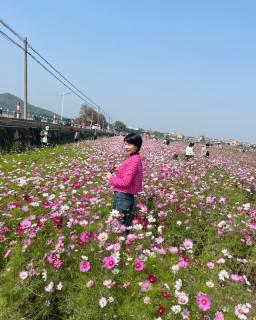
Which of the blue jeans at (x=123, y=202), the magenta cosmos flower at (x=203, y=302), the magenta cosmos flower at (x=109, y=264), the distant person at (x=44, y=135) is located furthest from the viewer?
the distant person at (x=44, y=135)

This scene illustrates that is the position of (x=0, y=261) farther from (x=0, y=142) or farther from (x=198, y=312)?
(x=0, y=142)

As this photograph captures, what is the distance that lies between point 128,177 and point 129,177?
14 mm

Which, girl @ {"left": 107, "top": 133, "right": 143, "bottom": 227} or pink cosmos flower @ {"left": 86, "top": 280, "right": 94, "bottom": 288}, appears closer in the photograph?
pink cosmos flower @ {"left": 86, "top": 280, "right": 94, "bottom": 288}

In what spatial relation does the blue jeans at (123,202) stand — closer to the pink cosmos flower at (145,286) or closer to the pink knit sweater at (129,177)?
the pink knit sweater at (129,177)

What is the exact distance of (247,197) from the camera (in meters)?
10.4

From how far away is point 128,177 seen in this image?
15.8 ft

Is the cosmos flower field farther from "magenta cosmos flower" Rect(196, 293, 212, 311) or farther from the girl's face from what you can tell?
the girl's face

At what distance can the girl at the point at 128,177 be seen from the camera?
15.9ft

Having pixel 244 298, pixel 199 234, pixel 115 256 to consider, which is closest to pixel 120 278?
pixel 115 256

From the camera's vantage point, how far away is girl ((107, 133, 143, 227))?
190 inches

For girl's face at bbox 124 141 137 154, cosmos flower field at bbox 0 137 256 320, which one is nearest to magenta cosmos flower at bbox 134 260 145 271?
cosmos flower field at bbox 0 137 256 320

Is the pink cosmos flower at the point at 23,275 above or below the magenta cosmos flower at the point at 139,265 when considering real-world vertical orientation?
below

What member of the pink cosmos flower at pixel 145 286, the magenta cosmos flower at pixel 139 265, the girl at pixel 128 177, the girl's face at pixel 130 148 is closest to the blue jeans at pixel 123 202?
the girl at pixel 128 177

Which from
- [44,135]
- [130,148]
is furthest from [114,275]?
[44,135]
